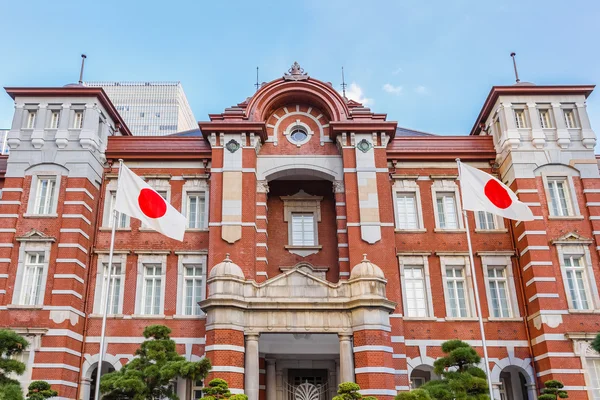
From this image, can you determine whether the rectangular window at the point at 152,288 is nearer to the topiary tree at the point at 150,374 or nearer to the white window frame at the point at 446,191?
the topiary tree at the point at 150,374

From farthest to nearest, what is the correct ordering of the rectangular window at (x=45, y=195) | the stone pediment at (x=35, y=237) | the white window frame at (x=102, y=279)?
the rectangular window at (x=45, y=195) < the white window frame at (x=102, y=279) < the stone pediment at (x=35, y=237)

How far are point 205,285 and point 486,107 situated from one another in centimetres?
1434

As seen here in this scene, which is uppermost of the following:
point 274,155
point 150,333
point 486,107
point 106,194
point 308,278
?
point 486,107

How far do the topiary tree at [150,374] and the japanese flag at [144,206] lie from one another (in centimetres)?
365

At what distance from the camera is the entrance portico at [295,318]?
1762cm

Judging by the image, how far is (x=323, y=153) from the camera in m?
24.1

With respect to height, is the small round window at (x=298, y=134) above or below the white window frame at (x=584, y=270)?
above

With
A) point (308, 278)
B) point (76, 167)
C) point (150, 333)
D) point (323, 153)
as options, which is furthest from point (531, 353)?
point (76, 167)

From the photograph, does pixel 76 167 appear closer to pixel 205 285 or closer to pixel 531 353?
pixel 205 285

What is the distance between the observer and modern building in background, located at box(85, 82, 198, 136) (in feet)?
273

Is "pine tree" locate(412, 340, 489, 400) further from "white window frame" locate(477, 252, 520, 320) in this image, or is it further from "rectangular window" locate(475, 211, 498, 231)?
"rectangular window" locate(475, 211, 498, 231)

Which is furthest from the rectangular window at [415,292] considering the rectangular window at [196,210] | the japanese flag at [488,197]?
the rectangular window at [196,210]

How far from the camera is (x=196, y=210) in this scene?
2370 centimetres

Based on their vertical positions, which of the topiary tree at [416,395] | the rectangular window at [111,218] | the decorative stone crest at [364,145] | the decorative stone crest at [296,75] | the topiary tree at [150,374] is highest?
the decorative stone crest at [296,75]
